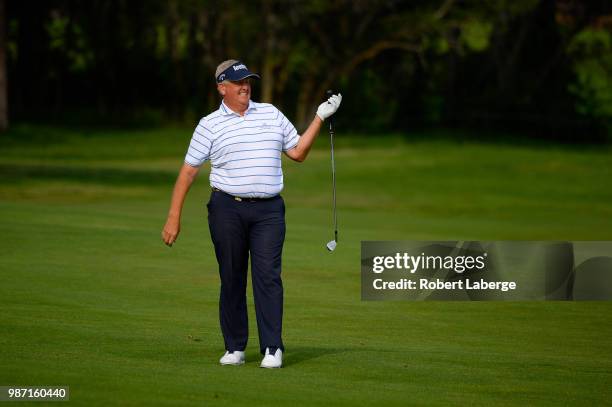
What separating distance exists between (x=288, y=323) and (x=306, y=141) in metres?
3.07

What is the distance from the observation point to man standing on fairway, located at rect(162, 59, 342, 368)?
866cm

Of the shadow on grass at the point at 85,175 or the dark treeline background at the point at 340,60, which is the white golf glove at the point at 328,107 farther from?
the dark treeline background at the point at 340,60

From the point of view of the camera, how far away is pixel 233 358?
8.88 meters

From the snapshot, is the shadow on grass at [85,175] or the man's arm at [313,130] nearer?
the man's arm at [313,130]

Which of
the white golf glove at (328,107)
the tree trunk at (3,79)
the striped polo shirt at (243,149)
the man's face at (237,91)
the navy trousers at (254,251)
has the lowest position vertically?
the navy trousers at (254,251)

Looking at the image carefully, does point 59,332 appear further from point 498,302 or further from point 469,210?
point 469,210

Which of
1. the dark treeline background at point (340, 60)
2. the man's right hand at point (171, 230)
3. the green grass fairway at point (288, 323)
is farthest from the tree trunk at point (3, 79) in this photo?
the man's right hand at point (171, 230)

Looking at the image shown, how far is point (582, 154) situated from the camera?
44188 millimetres

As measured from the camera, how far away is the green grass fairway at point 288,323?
26.0ft

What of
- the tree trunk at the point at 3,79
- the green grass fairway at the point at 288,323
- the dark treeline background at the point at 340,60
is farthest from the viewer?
the dark treeline background at the point at 340,60

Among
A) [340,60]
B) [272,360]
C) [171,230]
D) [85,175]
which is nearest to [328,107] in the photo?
[171,230]

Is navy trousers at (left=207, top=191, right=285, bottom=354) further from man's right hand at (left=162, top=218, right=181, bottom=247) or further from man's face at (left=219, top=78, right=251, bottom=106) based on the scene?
man's face at (left=219, top=78, right=251, bottom=106)

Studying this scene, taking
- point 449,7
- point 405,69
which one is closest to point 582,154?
point 449,7

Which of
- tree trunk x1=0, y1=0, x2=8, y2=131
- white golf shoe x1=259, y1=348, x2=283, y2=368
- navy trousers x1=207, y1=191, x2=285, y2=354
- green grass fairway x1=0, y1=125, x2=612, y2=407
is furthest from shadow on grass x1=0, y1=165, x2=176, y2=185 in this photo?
white golf shoe x1=259, y1=348, x2=283, y2=368
